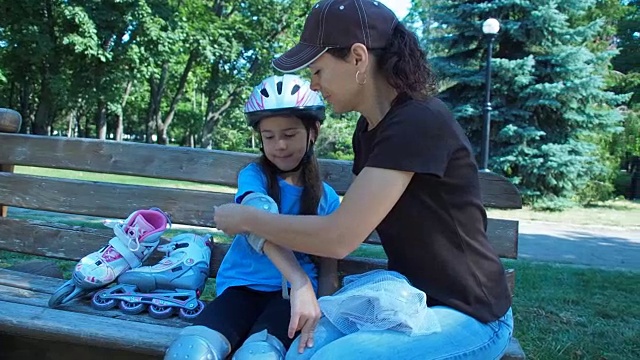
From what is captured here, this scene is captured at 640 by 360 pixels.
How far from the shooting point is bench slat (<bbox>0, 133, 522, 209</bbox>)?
2883 millimetres

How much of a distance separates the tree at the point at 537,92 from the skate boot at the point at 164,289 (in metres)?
12.7

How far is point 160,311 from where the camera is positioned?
2.67 m

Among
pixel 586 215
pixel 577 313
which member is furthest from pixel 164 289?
pixel 586 215

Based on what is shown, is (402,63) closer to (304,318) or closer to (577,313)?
(304,318)

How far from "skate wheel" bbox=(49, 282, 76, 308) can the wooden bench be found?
4cm

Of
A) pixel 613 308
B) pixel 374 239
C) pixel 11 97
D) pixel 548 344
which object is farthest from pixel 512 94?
pixel 11 97

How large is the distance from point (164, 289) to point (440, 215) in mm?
1562

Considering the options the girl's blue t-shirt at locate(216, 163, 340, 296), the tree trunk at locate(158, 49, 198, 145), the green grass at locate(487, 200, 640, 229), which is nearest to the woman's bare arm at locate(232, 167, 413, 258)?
the girl's blue t-shirt at locate(216, 163, 340, 296)

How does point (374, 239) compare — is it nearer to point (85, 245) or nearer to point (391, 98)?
point (391, 98)

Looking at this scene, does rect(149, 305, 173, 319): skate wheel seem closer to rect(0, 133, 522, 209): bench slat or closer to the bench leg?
rect(0, 133, 522, 209): bench slat

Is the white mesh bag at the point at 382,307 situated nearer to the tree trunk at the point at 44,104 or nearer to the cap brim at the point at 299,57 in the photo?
the cap brim at the point at 299,57

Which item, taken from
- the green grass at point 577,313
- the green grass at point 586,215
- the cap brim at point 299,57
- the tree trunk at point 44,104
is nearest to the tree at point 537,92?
the green grass at point 586,215

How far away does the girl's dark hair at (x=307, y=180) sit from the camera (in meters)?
2.54

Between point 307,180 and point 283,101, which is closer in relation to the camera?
point 283,101
